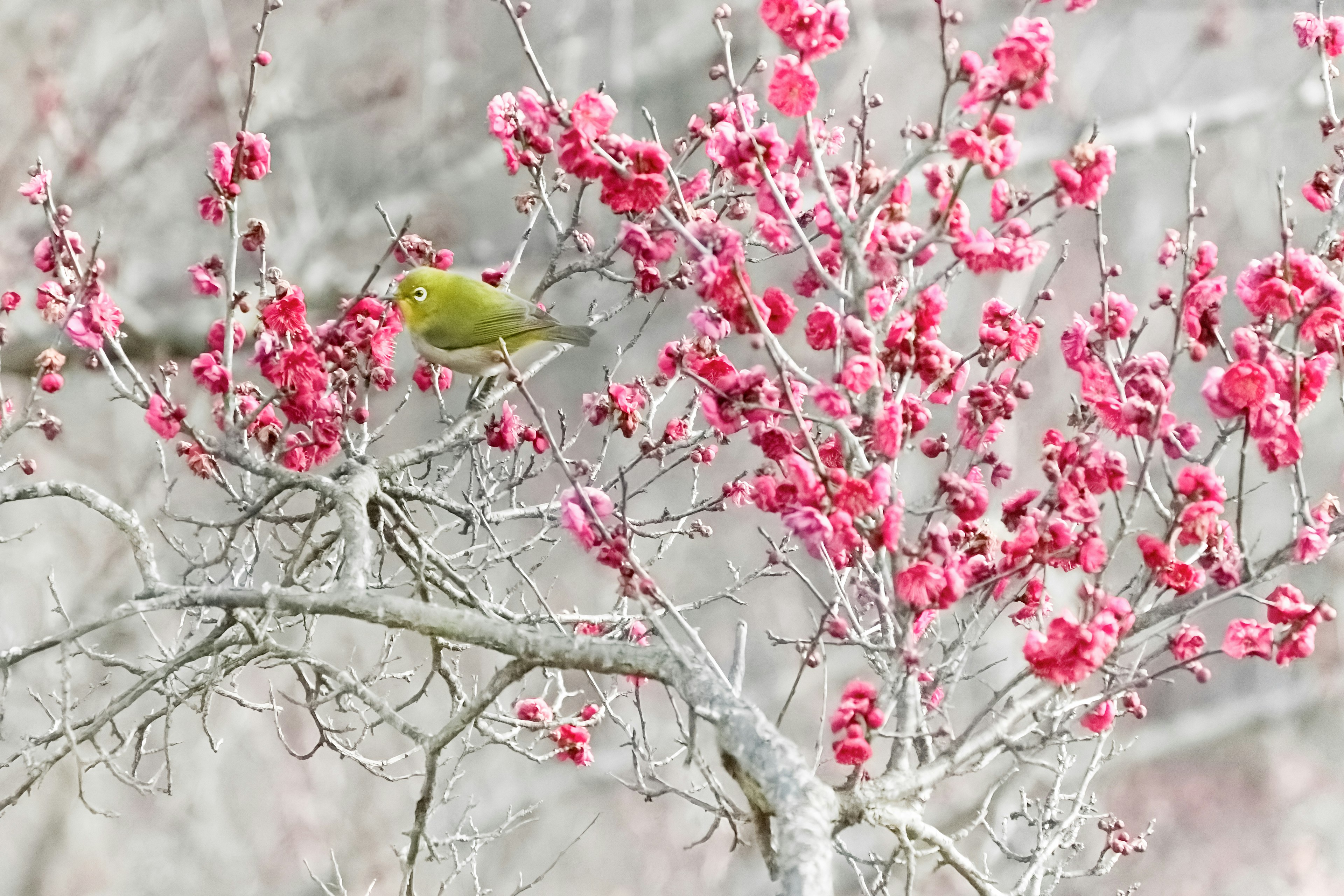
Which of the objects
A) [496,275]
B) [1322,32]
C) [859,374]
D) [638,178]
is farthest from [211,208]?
[1322,32]

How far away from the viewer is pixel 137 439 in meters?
11.5

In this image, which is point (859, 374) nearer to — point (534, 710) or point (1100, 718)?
point (1100, 718)

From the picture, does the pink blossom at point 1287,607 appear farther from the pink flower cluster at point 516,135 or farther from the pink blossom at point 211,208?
the pink blossom at point 211,208

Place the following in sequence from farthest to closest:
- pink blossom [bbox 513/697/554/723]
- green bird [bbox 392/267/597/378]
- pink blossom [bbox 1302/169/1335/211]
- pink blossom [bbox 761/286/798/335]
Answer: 1. green bird [bbox 392/267/597/378]
2. pink blossom [bbox 513/697/554/723]
3. pink blossom [bbox 1302/169/1335/211]
4. pink blossom [bbox 761/286/798/335]

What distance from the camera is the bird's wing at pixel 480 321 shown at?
13.5 ft

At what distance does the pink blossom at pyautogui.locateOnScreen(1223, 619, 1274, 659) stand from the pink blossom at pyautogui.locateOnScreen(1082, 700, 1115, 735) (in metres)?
0.28

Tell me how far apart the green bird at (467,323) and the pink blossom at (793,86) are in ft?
5.54

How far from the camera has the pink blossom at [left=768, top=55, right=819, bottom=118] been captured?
2283 millimetres

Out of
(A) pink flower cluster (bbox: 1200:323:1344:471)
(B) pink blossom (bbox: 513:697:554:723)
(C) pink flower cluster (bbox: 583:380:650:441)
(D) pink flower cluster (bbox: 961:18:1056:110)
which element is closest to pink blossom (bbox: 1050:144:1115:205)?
(D) pink flower cluster (bbox: 961:18:1056:110)

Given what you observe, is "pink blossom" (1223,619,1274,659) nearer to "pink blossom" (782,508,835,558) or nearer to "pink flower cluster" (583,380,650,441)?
"pink blossom" (782,508,835,558)

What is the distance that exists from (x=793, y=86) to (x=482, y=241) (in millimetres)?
10021

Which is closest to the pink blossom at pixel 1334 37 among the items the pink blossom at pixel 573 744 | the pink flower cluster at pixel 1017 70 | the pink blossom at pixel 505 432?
the pink flower cluster at pixel 1017 70

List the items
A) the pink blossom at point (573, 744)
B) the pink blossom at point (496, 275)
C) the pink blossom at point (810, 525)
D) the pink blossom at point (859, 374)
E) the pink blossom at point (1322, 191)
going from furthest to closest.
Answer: the pink blossom at point (496, 275) < the pink blossom at point (573, 744) < the pink blossom at point (1322, 191) < the pink blossom at point (859, 374) < the pink blossom at point (810, 525)

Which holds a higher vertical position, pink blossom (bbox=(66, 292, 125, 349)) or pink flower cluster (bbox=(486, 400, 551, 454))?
pink flower cluster (bbox=(486, 400, 551, 454))
